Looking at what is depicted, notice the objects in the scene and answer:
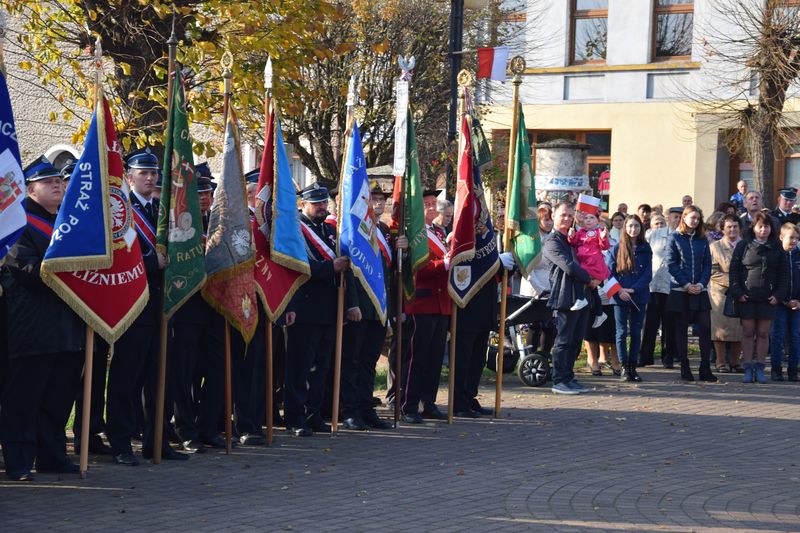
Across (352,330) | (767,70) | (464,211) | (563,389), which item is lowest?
(563,389)

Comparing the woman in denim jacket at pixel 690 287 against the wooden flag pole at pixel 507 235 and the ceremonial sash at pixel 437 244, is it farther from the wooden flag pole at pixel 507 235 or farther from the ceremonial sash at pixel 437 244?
the ceremonial sash at pixel 437 244

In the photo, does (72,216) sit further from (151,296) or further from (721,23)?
(721,23)

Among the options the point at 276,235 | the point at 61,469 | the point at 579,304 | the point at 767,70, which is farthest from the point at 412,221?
the point at 767,70

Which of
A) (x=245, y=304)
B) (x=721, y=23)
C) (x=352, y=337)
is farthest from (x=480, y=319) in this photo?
(x=721, y=23)

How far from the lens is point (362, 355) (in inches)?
436

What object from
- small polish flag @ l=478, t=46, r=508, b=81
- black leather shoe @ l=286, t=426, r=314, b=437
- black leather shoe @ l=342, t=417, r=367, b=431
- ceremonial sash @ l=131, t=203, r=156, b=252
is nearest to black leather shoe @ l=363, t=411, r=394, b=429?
black leather shoe @ l=342, t=417, r=367, b=431

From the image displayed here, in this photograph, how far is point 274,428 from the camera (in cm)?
1081

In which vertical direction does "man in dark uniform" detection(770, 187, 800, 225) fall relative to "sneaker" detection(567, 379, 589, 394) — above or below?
above

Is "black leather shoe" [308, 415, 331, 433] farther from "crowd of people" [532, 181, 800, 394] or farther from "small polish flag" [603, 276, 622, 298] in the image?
"small polish flag" [603, 276, 622, 298]

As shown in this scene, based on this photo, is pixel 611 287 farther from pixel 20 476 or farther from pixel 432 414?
pixel 20 476

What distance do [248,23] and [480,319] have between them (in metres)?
4.53

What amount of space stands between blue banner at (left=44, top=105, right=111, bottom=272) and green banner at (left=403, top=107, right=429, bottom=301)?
312 centimetres

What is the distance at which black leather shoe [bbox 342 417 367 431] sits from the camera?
10797mm

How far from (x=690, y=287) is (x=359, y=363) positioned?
5.25m
